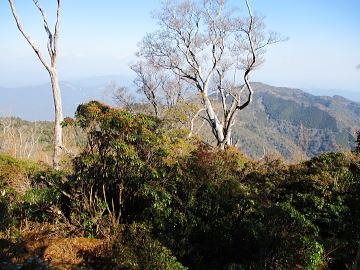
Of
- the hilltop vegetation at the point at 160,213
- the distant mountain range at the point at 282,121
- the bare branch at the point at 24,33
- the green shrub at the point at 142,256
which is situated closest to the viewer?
the green shrub at the point at 142,256

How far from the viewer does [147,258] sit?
461cm

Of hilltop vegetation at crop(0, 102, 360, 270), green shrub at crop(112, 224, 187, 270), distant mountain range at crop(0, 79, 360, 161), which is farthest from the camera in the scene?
distant mountain range at crop(0, 79, 360, 161)

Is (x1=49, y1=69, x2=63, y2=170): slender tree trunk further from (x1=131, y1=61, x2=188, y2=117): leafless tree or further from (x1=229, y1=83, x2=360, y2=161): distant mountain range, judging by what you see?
(x1=229, y1=83, x2=360, y2=161): distant mountain range

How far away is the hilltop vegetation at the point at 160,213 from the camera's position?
505cm

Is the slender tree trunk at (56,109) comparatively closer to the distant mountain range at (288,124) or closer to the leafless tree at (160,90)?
the leafless tree at (160,90)

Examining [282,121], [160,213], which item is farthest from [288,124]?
[160,213]

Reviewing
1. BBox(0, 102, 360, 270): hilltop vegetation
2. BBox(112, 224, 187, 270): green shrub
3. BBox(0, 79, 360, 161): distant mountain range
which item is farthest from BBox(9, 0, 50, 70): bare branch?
BBox(0, 79, 360, 161): distant mountain range

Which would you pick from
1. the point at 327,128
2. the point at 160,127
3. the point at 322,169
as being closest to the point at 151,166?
the point at 160,127

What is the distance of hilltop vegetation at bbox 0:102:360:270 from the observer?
199 inches

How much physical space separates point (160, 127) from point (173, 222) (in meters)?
2.24

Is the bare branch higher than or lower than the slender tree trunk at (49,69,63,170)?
higher

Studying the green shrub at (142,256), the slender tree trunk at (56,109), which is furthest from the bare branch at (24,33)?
the green shrub at (142,256)

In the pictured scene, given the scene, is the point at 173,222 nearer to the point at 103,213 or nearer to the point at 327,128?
the point at 103,213

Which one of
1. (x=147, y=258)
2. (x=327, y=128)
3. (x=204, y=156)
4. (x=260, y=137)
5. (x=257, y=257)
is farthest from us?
(x=327, y=128)
